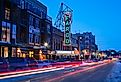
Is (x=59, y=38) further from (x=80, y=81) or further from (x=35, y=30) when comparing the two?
(x=80, y=81)

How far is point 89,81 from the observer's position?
26.8 metres

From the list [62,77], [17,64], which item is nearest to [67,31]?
[17,64]

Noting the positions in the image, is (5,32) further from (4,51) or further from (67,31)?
(67,31)

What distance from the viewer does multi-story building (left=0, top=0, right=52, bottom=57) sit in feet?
184

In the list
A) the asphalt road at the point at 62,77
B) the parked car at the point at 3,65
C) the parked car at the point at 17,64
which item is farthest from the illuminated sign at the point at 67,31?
the parked car at the point at 3,65

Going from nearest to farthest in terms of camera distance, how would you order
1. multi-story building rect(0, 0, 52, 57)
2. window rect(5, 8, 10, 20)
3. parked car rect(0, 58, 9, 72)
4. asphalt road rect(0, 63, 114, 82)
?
asphalt road rect(0, 63, 114, 82) → parked car rect(0, 58, 9, 72) → multi-story building rect(0, 0, 52, 57) → window rect(5, 8, 10, 20)

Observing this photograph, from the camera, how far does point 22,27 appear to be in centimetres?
6469

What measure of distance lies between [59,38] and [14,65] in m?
57.5

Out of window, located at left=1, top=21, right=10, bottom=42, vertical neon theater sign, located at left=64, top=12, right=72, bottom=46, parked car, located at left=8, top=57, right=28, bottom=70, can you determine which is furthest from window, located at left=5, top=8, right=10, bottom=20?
vertical neon theater sign, located at left=64, top=12, right=72, bottom=46

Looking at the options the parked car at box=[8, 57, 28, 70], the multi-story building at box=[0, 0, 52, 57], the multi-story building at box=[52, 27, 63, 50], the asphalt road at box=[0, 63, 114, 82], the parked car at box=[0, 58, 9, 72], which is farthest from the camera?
the multi-story building at box=[52, 27, 63, 50]

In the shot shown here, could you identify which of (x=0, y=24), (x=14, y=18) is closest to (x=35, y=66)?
(x=0, y=24)

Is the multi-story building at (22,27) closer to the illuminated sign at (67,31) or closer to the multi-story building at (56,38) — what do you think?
the illuminated sign at (67,31)

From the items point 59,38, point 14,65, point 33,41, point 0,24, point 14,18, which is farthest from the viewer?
point 59,38

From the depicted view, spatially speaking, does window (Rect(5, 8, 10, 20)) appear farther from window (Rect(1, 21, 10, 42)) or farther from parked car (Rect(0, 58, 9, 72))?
parked car (Rect(0, 58, 9, 72))
